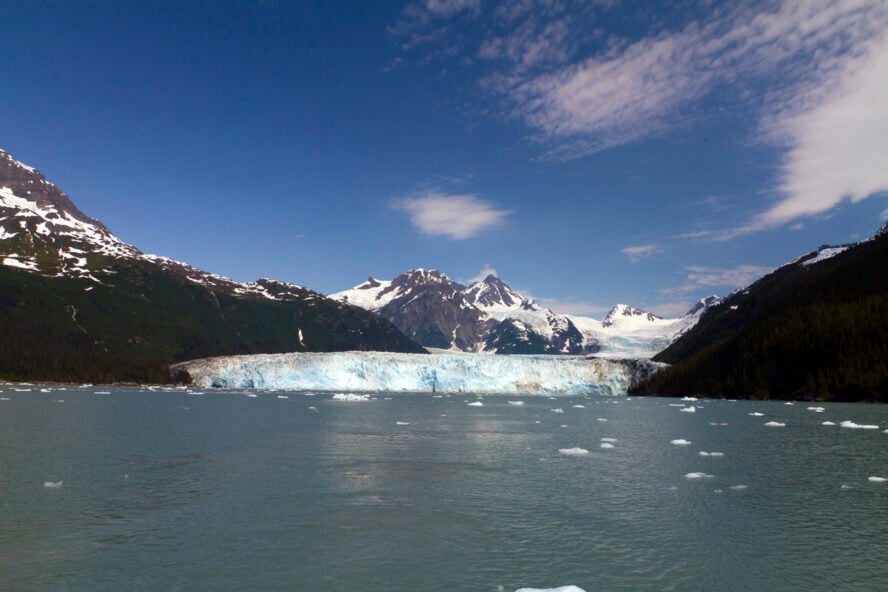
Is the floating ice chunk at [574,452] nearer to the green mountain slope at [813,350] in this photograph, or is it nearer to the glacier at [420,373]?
the green mountain slope at [813,350]

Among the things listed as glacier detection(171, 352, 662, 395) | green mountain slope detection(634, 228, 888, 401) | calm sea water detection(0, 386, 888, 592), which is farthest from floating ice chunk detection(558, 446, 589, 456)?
glacier detection(171, 352, 662, 395)

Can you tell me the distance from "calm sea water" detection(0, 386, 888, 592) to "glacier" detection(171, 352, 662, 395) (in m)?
86.6

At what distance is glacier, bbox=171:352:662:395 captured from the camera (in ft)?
391

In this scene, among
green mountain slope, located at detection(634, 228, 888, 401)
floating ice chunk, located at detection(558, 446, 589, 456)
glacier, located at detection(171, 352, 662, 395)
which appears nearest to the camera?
floating ice chunk, located at detection(558, 446, 589, 456)

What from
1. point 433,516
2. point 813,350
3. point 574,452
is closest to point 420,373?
point 813,350

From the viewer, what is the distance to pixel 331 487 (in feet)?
64.8

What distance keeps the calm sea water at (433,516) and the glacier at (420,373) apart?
3409 inches

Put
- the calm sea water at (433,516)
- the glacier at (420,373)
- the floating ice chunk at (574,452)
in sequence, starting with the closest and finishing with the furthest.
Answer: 1. the calm sea water at (433,516)
2. the floating ice chunk at (574,452)
3. the glacier at (420,373)

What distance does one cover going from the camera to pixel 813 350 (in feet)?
321

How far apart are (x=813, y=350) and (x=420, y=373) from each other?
2897 inches

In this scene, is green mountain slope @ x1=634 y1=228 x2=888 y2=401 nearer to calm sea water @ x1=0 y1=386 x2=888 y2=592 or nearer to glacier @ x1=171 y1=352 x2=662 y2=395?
glacier @ x1=171 y1=352 x2=662 y2=395

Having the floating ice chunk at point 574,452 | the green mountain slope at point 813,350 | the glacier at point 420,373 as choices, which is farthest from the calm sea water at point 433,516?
the glacier at point 420,373

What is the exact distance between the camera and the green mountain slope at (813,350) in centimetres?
8869

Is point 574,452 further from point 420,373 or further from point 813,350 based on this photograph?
point 420,373
